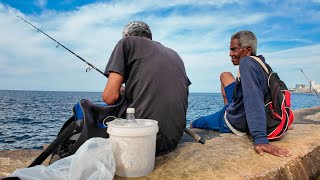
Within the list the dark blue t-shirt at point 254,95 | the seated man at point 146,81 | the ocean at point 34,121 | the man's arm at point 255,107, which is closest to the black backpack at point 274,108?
the dark blue t-shirt at point 254,95

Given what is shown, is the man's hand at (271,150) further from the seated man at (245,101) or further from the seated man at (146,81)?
the seated man at (146,81)

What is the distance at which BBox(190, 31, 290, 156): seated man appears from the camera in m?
3.30

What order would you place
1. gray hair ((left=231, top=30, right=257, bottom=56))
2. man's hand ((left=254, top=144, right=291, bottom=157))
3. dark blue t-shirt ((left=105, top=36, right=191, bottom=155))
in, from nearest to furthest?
dark blue t-shirt ((left=105, top=36, right=191, bottom=155))
man's hand ((left=254, top=144, right=291, bottom=157))
gray hair ((left=231, top=30, right=257, bottom=56))

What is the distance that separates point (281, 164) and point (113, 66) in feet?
7.07

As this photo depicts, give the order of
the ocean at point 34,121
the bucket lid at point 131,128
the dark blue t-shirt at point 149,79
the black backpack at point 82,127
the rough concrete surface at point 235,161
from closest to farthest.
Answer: the bucket lid at point 131,128
the rough concrete surface at point 235,161
the black backpack at point 82,127
the dark blue t-shirt at point 149,79
the ocean at point 34,121

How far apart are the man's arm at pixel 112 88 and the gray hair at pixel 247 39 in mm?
2241

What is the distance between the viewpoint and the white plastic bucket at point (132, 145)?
7.34 feet

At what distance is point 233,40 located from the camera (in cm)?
423

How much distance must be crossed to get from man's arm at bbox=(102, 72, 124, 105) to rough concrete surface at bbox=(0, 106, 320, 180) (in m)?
0.86

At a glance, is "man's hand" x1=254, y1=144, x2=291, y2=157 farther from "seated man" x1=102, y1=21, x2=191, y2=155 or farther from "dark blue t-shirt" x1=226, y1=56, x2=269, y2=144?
"seated man" x1=102, y1=21, x2=191, y2=155

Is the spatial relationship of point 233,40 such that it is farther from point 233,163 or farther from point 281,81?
point 233,163

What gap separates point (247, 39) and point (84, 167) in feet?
10.4

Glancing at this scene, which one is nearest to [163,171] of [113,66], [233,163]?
[233,163]

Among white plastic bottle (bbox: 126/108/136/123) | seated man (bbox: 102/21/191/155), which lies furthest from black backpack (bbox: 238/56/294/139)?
white plastic bottle (bbox: 126/108/136/123)
